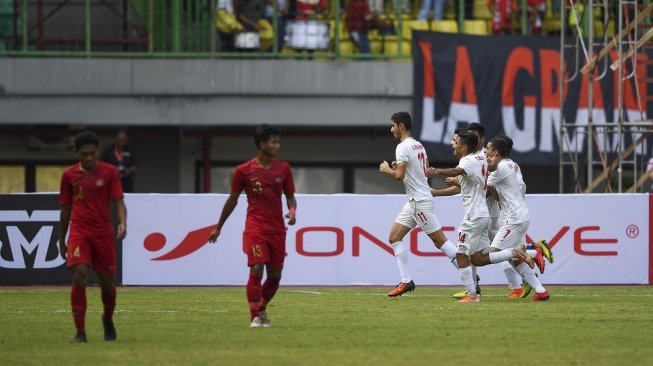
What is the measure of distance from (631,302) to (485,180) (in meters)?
2.24

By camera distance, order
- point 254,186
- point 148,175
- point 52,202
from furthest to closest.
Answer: point 148,175 < point 52,202 < point 254,186

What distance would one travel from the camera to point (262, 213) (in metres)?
13.4

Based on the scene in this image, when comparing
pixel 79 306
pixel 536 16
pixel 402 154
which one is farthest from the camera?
pixel 536 16

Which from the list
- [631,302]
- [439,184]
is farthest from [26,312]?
[439,184]

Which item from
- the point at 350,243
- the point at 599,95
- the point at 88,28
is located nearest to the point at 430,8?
the point at 599,95

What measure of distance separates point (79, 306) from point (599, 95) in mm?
17902

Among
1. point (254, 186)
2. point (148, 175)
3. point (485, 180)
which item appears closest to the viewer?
point (254, 186)

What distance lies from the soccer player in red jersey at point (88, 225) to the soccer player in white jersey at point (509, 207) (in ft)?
20.3

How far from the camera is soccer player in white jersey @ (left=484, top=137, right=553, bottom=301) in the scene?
685 inches

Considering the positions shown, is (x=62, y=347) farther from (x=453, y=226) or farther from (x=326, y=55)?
(x=326, y=55)

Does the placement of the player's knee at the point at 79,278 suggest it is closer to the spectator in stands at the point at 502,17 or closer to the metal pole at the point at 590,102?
the metal pole at the point at 590,102

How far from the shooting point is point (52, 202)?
2116cm

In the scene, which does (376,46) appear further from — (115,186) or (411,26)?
(115,186)

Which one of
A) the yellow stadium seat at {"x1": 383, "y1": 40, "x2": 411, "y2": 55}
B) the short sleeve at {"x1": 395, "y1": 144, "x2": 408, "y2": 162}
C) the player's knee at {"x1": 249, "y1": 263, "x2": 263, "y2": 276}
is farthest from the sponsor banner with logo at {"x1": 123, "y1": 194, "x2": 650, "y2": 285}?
the player's knee at {"x1": 249, "y1": 263, "x2": 263, "y2": 276}
